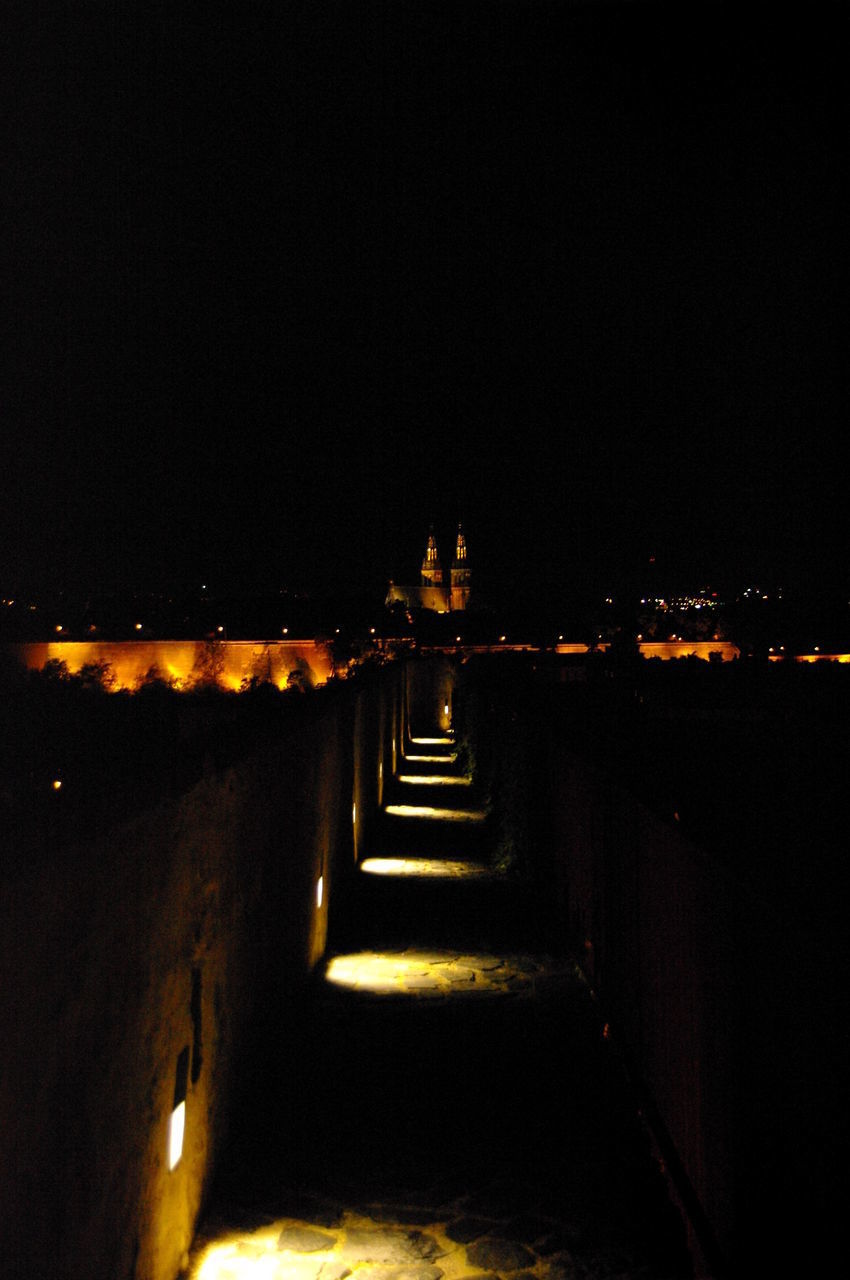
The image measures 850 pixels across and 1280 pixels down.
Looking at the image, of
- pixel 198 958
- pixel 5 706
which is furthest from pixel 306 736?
pixel 5 706

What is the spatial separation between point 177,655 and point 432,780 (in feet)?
211

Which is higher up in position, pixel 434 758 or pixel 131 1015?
pixel 131 1015

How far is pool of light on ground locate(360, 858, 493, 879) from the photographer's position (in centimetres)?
1526

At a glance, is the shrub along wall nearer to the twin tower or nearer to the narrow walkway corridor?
the narrow walkway corridor

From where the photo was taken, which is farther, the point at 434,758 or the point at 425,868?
the point at 434,758

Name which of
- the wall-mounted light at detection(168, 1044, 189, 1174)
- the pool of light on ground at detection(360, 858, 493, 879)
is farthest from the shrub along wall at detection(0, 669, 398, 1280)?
the pool of light on ground at detection(360, 858, 493, 879)

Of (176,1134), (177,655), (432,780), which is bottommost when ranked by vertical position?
(432,780)

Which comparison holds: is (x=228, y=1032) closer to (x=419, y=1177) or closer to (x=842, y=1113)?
(x=419, y=1177)

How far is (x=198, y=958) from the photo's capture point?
550cm

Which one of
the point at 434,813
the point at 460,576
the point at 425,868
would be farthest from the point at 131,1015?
the point at 460,576

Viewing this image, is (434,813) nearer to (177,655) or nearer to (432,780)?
(432,780)

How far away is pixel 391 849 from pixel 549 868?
16.4 ft

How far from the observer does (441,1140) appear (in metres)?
6.71

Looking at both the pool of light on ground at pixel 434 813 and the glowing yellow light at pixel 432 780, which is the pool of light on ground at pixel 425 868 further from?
the glowing yellow light at pixel 432 780
